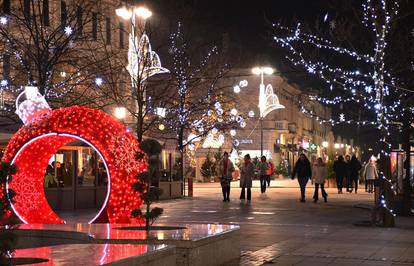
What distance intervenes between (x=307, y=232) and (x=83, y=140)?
5296 millimetres

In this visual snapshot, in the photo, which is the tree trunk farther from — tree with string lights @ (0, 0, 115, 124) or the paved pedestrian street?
tree with string lights @ (0, 0, 115, 124)

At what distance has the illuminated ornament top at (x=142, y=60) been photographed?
2891 cm

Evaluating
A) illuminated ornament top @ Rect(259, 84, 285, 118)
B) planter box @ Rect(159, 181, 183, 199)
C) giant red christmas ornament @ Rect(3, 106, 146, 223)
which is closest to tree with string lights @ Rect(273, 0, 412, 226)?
giant red christmas ornament @ Rect(3, 106, 146, 223)

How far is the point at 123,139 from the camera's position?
1538 cm

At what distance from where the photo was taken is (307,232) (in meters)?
15.8

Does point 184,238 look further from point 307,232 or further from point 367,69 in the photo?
point 367,69

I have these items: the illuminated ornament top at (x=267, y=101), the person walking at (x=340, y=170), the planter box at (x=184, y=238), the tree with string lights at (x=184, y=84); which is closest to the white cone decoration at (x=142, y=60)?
the tree with string lights at (x=184, y=84)

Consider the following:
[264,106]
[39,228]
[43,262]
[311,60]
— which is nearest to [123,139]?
[39,228]

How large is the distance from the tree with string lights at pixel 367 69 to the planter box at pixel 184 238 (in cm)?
709

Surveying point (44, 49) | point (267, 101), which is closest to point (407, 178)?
point (44, 49)

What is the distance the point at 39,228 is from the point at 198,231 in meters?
2.53

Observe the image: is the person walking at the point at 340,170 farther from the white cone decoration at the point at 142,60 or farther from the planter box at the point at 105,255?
the planter box at the point at 105,255

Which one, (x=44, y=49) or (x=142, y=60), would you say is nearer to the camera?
(x=44, y=49)

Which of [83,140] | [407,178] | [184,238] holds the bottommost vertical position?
[184,238]
